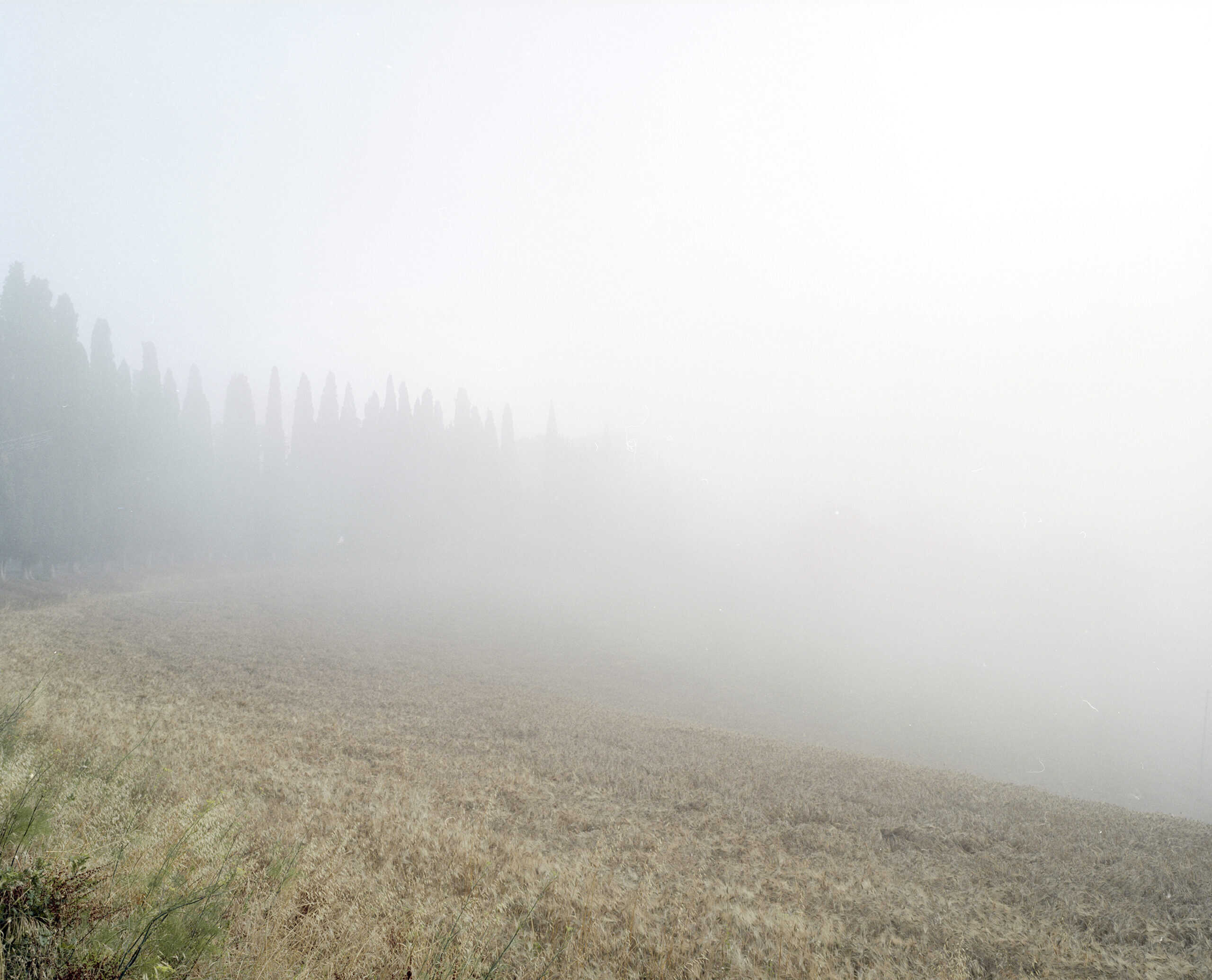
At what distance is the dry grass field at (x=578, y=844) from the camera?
6.34 meters

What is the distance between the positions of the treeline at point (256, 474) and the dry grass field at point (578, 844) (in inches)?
1065

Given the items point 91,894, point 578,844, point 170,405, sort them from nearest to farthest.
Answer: point 91,894
point 578,844
point 170,405

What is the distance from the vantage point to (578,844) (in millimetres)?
10188

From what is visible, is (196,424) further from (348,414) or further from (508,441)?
(508,441)

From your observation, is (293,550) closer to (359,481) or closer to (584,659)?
(359,481)

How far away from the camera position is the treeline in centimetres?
3956

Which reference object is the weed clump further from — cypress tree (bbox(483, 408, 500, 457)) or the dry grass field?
cypress tree (bbox(483, 408, 500, 457))

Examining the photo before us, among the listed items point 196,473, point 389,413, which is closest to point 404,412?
point 389,413

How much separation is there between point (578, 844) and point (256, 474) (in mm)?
65770

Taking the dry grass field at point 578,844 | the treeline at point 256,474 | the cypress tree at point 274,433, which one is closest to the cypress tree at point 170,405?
the treeline at point 256,474

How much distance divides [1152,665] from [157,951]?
4195 inches

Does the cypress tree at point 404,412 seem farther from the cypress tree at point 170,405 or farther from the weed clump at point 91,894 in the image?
the weed clump at point 91,894

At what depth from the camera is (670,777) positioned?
48.5 ft

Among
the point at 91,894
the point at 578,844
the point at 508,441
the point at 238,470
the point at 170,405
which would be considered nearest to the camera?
the point at 91,894
